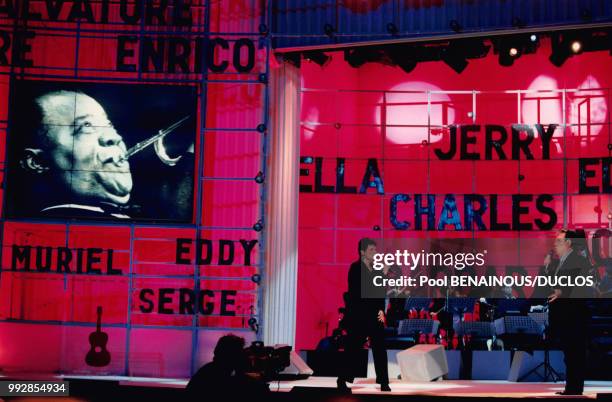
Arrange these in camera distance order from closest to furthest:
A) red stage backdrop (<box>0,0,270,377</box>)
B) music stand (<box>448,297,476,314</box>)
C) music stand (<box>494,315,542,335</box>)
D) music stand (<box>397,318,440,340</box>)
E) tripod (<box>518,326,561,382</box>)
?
red stage backdrop (<box>0,0,270,377</box>), tripod (<box>518,326,561,382</box>), music stand (<box>494,315,542,335</box>), music stand (<box>397,318,440,340</box>), music stand (<box>448,297,476,314</box>)

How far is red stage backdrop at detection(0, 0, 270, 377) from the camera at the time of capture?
32.2 ft

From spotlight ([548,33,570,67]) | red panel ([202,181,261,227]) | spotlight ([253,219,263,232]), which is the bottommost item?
spotlight ([253,219,263,232])

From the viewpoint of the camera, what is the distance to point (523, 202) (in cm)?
1374

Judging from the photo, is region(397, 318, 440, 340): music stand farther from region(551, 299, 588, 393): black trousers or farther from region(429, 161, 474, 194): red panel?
region(551, 299, 588, 393): black trousers

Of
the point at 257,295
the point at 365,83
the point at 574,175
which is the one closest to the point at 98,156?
the point at 257,295

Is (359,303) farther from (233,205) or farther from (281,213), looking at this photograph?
(233,205)

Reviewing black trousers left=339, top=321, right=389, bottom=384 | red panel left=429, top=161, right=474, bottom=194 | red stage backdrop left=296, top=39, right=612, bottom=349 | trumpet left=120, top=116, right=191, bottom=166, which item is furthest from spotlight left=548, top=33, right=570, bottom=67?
red panel left=429, top=161, right=474, bottom=194

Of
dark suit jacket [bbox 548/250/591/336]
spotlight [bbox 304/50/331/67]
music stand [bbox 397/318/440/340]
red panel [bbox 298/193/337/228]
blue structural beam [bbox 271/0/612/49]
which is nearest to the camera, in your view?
dark suit jacket [bbox 548/250/591/336]

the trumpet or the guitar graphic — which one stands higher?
the trumpet

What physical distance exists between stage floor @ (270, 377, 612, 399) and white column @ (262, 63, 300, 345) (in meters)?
0.76

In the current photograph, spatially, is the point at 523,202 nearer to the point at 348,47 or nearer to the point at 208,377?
the point at 348,47

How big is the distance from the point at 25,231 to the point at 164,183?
1.77m

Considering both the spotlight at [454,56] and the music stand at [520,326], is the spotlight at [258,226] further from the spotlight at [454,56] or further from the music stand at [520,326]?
the music stand at [520,326]

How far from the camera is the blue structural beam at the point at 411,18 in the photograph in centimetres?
913
